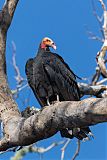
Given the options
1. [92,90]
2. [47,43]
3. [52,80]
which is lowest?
[92,90]

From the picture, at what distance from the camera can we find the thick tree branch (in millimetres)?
2807

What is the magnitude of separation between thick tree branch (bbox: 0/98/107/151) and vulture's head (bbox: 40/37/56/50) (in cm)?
218

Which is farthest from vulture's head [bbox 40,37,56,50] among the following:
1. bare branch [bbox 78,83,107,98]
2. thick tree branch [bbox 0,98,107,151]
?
thick tree branch [bbox 0,98,107,151]

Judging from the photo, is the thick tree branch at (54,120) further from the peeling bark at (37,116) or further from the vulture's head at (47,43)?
the vulture's head at (47,43)

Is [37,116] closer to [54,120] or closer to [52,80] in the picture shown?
[54,120]

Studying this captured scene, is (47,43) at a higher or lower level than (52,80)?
higher

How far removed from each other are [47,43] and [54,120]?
291 centimetres

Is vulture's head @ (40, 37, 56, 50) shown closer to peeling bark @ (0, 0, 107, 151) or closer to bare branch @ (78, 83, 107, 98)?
bare branch @ (78, 83, 107, 98)

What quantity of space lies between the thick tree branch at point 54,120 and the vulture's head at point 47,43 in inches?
85.9

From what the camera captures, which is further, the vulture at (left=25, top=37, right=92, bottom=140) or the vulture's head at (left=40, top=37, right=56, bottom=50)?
the vulture's head at (left=40, top=37, right=56, bottom=50)

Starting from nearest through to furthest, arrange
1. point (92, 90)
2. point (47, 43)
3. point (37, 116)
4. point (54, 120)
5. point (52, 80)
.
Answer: point (54, 120)
point (37, 116)
point (52, 80)
point (92, 90)
point (47, 43)

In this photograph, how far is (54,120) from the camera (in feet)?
10.5

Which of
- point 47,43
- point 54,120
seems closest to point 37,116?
point 54,120

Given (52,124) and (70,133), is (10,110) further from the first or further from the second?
(52,124)
